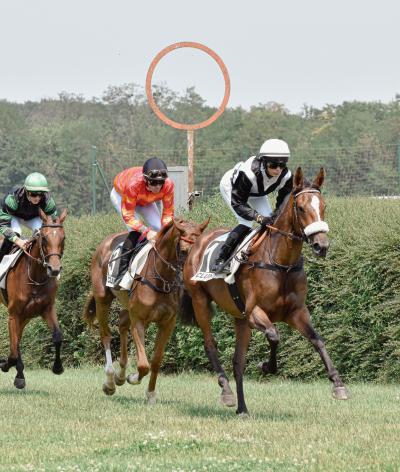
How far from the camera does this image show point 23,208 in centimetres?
1318

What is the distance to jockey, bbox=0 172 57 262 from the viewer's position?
12.7m

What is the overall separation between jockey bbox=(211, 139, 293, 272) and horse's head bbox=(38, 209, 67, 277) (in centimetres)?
202

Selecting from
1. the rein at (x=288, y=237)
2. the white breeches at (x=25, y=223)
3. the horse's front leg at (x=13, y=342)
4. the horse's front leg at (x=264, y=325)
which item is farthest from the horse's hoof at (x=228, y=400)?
the white breeches at (x=25, y=223)

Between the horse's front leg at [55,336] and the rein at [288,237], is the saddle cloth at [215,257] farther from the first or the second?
the horse's front leg at [55,336]

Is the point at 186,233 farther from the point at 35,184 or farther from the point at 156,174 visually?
the point at 35,184

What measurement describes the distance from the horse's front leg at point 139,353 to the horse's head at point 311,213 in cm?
244

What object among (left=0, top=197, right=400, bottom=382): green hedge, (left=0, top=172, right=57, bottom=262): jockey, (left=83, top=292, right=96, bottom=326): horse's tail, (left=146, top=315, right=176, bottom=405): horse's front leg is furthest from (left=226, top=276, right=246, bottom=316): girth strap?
(left=83, top=292, right=96, bottom=326): horse's tail

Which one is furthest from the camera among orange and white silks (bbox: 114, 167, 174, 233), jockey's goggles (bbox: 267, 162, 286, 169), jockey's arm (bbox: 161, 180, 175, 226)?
jockey's arm (bbox: 161, 180, 175, 226)

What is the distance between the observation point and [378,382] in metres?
12.9

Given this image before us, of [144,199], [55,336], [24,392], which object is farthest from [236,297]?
[24,392]

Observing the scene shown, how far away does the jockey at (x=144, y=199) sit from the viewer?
11.3 metres

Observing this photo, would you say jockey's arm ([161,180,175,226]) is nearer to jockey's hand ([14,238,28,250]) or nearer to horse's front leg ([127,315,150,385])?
horse's front leg ([127,315,150,385])

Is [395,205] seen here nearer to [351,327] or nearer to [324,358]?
[351,327]

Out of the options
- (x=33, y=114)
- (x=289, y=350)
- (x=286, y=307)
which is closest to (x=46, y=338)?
(x=289, y=350)
